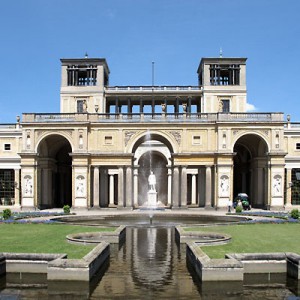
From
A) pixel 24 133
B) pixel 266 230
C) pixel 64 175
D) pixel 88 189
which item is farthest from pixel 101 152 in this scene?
pixel 266 230

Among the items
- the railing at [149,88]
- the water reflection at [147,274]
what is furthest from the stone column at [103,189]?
the water reflection at [147,274]

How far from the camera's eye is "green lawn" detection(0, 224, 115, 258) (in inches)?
653

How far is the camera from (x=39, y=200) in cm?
4709

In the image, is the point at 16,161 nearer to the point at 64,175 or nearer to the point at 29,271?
the point at 64,175

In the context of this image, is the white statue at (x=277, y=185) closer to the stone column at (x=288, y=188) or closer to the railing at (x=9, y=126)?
the stone column at (x=288, y=188)

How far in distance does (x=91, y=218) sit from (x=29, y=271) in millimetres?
19241

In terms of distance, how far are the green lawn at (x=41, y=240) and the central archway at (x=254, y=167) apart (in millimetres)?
27530

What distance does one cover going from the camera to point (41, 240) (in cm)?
1942

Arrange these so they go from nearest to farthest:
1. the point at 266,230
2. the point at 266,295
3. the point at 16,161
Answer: the point at 266,295, the point at 266,230, the point at 16,161

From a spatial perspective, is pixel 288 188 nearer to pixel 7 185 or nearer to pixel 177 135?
pixel 177 135

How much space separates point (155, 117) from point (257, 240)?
2827 centimetres

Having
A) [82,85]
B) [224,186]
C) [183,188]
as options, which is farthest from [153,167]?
[224,186]

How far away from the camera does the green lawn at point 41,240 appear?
Result: 16594mm

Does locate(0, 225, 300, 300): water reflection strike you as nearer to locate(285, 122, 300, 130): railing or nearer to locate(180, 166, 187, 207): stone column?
locate(180, 166, 187, 207): stone column
